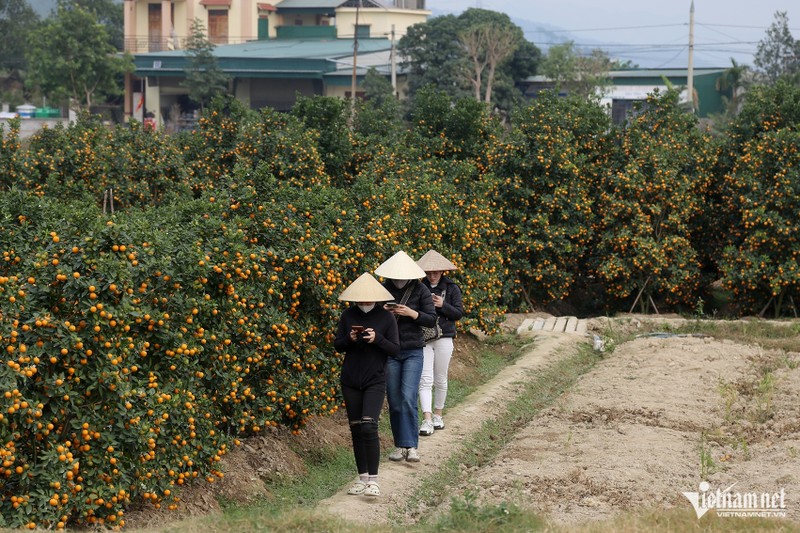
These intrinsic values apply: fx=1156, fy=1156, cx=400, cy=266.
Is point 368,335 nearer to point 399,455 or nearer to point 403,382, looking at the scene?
point 403,382

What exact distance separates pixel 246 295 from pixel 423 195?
684 centimetres

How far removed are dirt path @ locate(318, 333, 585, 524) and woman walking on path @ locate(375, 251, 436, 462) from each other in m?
0.40

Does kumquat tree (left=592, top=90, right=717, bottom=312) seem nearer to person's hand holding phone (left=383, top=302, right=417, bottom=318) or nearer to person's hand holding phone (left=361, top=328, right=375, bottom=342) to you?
person's hand holding phone (left=383, top=302, right=417, bottom=318)

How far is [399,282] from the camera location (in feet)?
35.5

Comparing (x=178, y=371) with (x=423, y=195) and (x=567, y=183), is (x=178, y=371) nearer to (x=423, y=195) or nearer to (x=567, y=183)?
(x=423, y=195)

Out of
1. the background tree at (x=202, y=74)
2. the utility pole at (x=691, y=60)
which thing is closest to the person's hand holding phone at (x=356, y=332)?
the utility pole at (x=691, y=60)

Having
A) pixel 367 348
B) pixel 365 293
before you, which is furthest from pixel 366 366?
pixel 365 293

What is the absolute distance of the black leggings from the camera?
9617 millimetres

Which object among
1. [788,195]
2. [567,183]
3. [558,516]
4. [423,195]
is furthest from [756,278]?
[558,516]

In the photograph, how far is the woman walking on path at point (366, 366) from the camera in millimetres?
9633

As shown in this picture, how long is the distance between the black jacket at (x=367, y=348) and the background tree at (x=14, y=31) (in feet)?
253

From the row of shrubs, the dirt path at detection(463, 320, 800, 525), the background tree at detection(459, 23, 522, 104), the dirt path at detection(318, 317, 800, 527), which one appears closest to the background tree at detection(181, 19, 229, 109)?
the background tree at detection(459, 23, 522, 104)

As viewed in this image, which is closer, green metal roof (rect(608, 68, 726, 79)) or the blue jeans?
the blue jeans

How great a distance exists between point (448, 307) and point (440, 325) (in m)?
0.23
